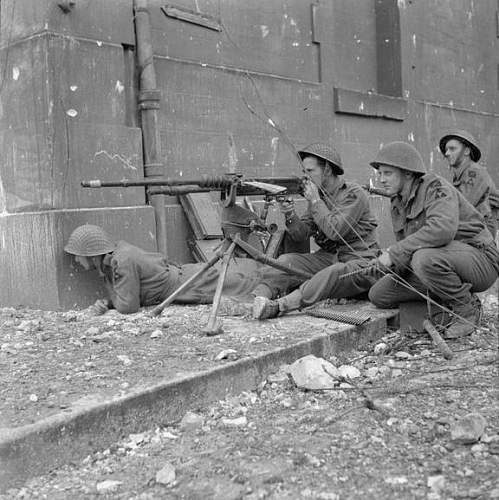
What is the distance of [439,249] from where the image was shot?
16.2 ft

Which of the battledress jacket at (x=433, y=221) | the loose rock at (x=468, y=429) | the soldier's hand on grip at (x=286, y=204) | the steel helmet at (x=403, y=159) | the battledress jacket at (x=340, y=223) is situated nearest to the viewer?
the loose rock at (x=468, y=429)

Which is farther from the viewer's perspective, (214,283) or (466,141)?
(466,141)

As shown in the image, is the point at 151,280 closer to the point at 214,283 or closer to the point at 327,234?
the point at 214,283

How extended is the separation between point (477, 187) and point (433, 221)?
1.67 metres

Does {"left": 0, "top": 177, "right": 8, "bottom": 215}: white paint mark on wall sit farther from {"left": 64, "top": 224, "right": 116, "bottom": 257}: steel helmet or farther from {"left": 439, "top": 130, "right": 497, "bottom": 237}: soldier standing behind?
{"left": 439, "top": 130, "right": 497, "bottom": 237}: soldier standing behind

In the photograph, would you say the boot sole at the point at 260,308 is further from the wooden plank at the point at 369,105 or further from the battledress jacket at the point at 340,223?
the wooden plank at the point at 369,105

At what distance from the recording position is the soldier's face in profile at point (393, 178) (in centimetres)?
517

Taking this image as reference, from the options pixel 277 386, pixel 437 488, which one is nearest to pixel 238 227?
pixel 277 386

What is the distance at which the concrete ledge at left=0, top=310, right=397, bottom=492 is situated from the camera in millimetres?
2842

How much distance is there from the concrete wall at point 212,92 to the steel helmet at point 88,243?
0.25 m

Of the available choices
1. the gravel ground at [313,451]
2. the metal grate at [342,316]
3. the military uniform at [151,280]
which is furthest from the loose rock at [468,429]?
the military uniform at [151,280]

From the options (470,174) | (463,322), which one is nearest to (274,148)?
(470,174)

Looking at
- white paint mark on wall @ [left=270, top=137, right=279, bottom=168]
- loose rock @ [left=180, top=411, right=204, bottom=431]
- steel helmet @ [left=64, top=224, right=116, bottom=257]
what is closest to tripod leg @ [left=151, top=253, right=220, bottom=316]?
steel helmet @ [left=64, top=224, right=116, bottom=257]

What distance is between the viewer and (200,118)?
7.32m
